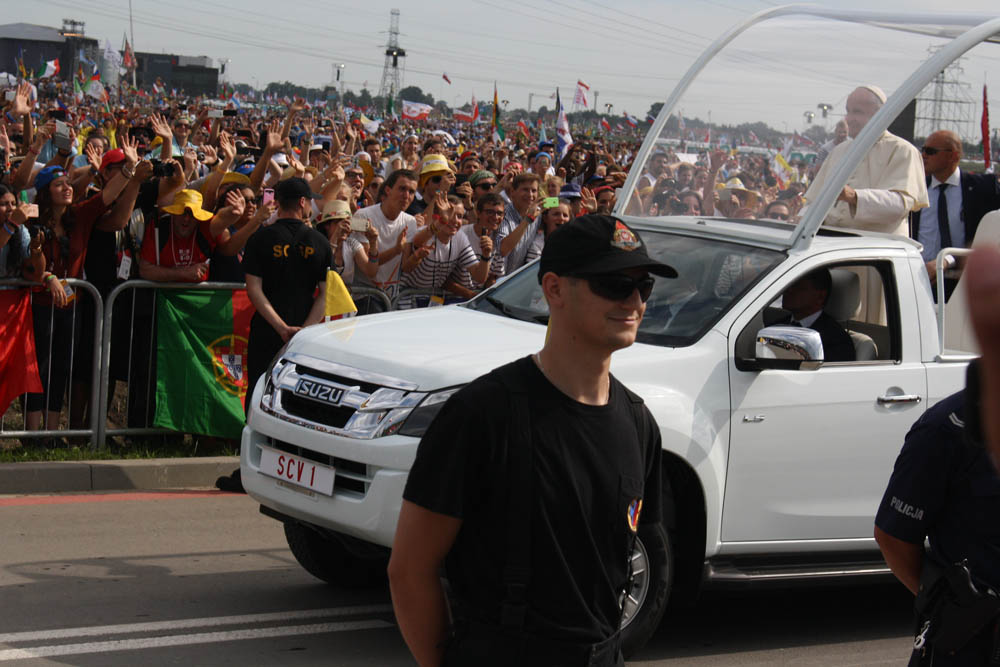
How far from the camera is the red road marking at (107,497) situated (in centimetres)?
803

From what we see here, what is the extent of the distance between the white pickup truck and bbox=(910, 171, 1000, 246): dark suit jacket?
6.19 feet

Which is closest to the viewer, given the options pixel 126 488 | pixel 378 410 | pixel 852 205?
pixel 378 410

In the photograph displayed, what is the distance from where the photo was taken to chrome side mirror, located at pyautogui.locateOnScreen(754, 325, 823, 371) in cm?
546

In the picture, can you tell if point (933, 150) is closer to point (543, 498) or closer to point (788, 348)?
point (788, 348)

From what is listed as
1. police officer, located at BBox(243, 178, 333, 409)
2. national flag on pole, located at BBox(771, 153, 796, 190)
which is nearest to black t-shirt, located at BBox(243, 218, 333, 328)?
police officer, located at BBox(243, 178, 333, 409)

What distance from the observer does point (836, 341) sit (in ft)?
20.3

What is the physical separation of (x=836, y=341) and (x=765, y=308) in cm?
48

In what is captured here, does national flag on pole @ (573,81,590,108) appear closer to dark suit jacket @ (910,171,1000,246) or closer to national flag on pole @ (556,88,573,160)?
national flag on pole @ (556,88,573,160)

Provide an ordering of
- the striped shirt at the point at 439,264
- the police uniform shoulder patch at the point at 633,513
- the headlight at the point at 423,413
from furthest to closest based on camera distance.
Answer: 1. the striped shirt at the point at 439,264
2. the headlight at the point at 423,413
3. the police uniform shoulder patch at the point at 633,513

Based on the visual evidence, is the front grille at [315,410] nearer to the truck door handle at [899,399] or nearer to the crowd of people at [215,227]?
the crowd of people at [215,227]

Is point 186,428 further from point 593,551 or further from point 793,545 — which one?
point 593,551

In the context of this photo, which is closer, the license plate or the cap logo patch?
the cap logo patch

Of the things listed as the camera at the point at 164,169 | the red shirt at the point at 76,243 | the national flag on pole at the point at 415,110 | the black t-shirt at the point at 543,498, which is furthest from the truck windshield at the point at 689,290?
the national flag on pole at the point at 415,110

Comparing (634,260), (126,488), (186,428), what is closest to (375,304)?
(186,428)
